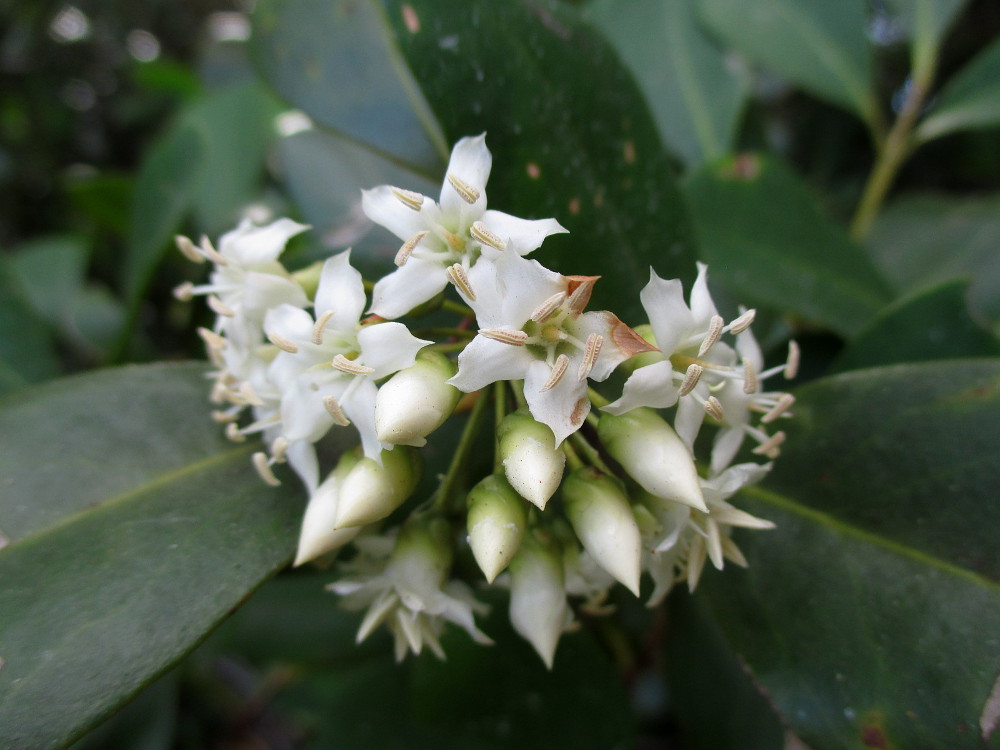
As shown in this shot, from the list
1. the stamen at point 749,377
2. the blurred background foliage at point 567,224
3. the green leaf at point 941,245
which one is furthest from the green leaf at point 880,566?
the green leaf at point 941,245

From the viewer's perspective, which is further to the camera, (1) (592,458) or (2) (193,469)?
(2) (193,469)

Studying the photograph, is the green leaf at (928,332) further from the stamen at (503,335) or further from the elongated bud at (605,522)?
the stamen at (503,335)

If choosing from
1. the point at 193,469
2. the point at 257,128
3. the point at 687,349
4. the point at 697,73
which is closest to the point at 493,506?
the point at 687,349

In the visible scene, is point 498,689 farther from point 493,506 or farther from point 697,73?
point 697,73

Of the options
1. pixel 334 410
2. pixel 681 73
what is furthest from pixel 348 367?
pixel 681 73

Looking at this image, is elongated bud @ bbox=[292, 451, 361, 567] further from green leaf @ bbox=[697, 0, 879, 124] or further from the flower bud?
green leaf @ bbox=[697, 0, 879, 124]

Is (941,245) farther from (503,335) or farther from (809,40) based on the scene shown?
(503,335)
